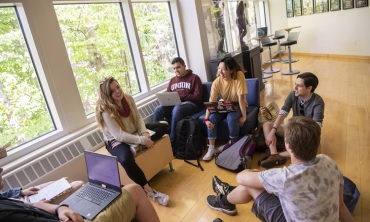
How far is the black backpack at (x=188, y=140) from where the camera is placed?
2.85 m

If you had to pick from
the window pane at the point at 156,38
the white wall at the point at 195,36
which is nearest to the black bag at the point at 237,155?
the window pane at the point at 156,38

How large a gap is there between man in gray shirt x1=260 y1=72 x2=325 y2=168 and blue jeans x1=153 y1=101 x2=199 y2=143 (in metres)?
0.98

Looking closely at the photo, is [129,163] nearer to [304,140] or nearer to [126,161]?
[126,161]

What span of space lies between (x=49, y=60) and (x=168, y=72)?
6.82 feet

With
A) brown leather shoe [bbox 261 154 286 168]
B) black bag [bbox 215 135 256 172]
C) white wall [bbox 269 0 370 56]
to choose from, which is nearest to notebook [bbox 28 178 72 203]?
black bag [bbox 215 135 256 172]

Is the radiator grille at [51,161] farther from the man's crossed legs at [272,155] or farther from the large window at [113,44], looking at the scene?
the man's crossed legs at [272,155]

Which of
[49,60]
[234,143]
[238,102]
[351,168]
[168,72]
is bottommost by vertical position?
[351,168]

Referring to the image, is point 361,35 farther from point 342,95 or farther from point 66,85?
point 66,85

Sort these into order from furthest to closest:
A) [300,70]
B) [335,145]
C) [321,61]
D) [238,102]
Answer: [321,61] < [300,70] < [238,102] < [335,145]

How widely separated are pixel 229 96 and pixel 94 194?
189cm

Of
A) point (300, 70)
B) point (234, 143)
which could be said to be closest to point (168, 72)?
point (234, 143)

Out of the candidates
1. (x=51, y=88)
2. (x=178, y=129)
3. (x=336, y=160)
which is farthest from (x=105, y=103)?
(x=336, y=160)

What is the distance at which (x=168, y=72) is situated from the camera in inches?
166

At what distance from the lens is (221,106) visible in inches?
111
